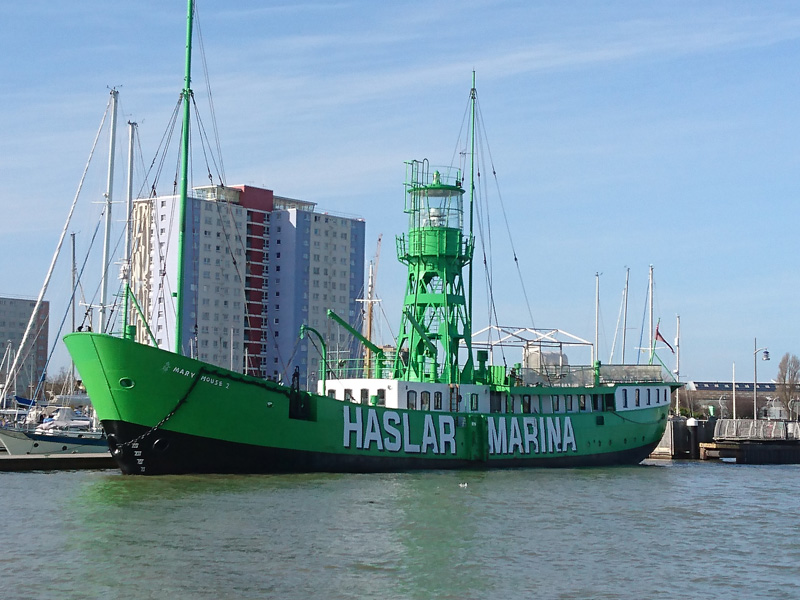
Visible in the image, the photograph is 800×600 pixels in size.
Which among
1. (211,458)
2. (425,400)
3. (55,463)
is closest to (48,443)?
(55,463)

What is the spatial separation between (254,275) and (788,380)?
59092mm

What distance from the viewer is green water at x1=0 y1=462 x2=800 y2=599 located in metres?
18.5

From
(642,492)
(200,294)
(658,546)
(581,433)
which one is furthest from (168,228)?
(658,546)

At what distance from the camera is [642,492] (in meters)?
34.8

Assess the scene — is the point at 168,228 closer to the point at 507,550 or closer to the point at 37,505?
the point at 37,505

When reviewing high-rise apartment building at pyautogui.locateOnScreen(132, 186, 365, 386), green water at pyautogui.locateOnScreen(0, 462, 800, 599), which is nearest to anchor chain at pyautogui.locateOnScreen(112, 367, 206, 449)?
green water at pyautogui.locateOnScreen(0, 462, 800, 599)

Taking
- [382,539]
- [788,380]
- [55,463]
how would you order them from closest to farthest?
[382,539] < [55,463] < [788,380]

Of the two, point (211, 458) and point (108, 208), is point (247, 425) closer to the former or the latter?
point (211, 458)

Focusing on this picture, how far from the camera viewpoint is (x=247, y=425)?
34562 mm

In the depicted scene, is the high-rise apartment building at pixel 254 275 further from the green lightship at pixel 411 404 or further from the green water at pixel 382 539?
the green water at pixel 382 539

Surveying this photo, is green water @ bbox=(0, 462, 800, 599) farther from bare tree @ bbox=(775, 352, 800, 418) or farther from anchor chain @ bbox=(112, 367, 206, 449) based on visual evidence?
bare tree @ bbox=(775, 352, 800, 418)

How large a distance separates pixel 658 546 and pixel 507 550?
3542mm

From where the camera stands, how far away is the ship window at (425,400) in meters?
40.8

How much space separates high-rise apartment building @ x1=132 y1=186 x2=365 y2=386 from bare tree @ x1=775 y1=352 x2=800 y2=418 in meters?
44.5
